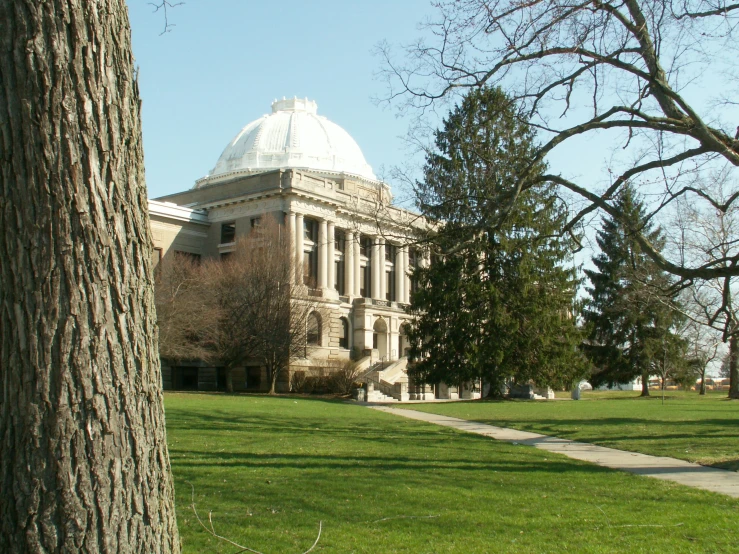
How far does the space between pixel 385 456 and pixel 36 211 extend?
944 cm

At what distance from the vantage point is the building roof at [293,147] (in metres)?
74.4

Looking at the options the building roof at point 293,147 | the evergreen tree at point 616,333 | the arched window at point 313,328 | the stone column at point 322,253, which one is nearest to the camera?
the arched window at point 313,328

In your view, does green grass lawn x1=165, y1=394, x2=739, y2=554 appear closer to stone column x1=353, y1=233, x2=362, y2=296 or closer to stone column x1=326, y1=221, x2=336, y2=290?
stone column x1=326, y1=221, x2=336, y2=290

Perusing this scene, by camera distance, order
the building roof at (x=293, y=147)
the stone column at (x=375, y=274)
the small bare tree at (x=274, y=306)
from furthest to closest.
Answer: the building roof at (x=293, y=147) → the stone column at (x=375, y=274) → the small bare tree at (x=274, y=306)

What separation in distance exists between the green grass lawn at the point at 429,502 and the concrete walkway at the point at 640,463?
57 cm

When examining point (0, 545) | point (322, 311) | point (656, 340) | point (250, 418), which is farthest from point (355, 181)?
point (0, 545)

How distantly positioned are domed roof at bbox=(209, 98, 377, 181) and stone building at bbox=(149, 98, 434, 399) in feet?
0.65

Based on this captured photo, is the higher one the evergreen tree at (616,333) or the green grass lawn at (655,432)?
the evergreen tree at (616,333)

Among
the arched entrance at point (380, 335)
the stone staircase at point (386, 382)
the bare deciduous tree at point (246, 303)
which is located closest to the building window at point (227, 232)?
the bare deciduous tree at point (246, 303)

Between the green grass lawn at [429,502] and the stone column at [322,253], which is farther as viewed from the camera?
the stone column at [322,253]

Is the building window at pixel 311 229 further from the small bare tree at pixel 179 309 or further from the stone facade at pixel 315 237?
the small bare tree at pixel 179 309

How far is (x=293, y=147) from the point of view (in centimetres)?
7581

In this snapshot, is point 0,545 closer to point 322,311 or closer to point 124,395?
point 124,395

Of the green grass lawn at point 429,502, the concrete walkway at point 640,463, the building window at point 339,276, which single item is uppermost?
the building window at point 339,276
